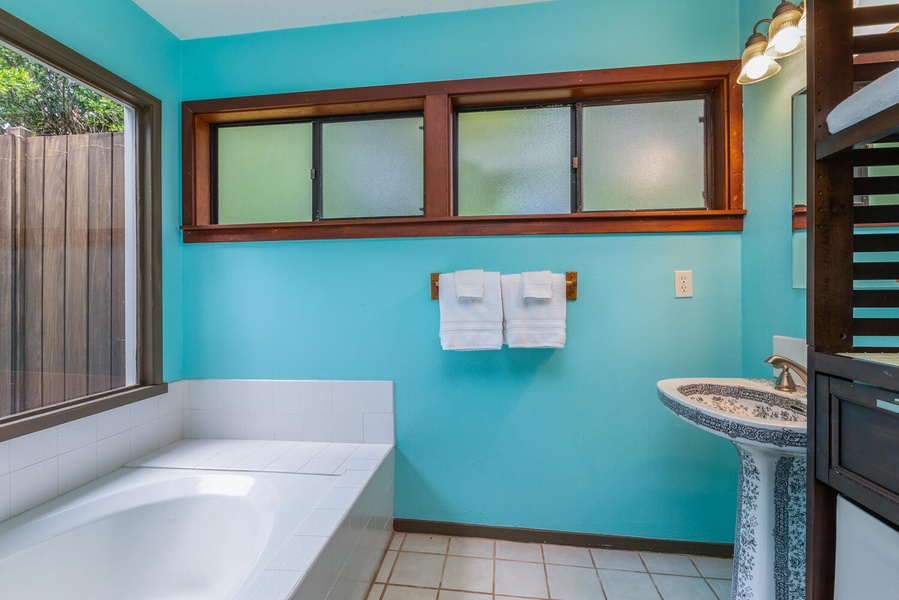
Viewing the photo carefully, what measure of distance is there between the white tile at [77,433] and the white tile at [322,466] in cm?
81

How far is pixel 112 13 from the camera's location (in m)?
1.58

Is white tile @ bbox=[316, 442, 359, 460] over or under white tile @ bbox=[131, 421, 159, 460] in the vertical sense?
under

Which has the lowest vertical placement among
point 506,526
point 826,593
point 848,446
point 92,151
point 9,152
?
point 506,526

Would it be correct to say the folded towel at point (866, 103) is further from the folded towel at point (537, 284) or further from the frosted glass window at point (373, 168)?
the frosted glass window at point (373, 168)

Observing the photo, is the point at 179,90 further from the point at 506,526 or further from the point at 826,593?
the point at 826,593

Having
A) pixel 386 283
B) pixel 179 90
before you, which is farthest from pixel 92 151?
pixel 386 283

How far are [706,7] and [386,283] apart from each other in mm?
1821

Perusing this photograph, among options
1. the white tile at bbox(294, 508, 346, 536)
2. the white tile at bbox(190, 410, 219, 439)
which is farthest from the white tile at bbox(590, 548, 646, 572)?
the white tile at bbox(190, 410, 219, 439)

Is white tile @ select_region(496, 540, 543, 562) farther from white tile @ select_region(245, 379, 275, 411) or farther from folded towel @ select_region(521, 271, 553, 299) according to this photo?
white tile @ select_region(245, 379, 275, 411)

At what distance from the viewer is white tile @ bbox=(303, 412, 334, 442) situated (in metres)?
1.83

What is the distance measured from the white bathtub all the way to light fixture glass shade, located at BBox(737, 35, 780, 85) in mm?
2105

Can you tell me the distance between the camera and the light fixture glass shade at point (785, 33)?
3.82ft

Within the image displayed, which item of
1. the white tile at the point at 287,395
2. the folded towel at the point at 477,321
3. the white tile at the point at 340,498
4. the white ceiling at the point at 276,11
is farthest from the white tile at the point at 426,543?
the white ceiling at the point at 276,11

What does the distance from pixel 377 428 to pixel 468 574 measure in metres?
0.70
